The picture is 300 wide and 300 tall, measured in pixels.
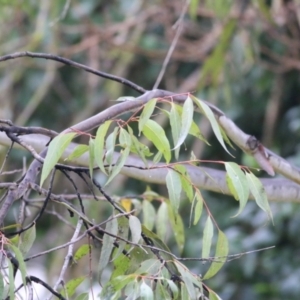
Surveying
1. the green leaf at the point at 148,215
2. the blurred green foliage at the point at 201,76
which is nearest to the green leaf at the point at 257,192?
the green leaf at the point at 148,215

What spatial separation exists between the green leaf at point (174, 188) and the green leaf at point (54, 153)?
0.42ft

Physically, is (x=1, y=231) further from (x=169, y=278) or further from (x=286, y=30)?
(x=286, y=30)

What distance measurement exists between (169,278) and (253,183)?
16 cm

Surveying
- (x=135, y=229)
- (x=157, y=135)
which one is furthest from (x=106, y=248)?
(x=157, y=135)

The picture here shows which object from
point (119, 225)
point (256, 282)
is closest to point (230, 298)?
point (256, 282)

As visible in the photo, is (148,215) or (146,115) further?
(148,215)

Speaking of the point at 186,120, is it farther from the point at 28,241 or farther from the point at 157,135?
the point at 28,241

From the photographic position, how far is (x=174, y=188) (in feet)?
2.66

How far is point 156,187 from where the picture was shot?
2.79 m

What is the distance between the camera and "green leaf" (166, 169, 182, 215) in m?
0.81

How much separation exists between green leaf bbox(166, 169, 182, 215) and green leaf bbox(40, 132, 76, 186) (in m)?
0.13

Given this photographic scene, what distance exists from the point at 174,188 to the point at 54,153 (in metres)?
0.15

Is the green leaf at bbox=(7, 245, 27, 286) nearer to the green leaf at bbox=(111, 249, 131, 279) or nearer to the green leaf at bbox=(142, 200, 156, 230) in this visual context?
the green leaf at bbox=(111, 249, 131, 279)

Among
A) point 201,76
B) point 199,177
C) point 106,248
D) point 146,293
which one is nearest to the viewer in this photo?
point 146,293
